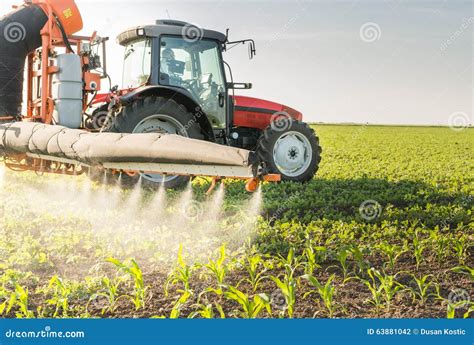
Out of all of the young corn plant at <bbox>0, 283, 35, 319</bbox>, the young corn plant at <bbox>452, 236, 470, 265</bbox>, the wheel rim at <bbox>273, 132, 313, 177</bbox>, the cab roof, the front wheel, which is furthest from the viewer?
the wheel rim at <bbox>273, 132, 313, 177</bbox>

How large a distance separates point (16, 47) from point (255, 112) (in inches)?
154

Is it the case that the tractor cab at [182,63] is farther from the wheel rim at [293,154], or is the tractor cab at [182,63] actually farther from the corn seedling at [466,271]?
the corn seedling at [466,271]

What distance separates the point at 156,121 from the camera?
827 centimetres

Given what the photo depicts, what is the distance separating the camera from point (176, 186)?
8.64 m

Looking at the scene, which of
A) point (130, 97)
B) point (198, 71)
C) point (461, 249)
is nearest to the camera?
point (461, 249)

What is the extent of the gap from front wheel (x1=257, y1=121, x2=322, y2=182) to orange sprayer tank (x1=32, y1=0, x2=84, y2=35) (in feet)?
11.3

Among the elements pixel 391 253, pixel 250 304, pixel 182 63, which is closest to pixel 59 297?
pixel 250 304

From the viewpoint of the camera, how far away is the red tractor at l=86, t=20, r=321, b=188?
8.16m

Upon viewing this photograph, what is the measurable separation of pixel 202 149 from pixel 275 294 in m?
1.38

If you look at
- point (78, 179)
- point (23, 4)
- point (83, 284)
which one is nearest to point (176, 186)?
point (78, 179)

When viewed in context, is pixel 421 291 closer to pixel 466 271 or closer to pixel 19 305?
pixel 466 271

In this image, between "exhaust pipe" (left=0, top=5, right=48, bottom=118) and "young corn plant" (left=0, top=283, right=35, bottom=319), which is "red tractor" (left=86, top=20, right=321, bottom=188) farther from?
"young corn plant" (left=0, top=283, right=35, bottom=319)

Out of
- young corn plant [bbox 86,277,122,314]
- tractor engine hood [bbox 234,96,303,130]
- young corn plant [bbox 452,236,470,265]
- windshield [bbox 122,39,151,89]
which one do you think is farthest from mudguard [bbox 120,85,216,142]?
young corn plant [bbox 86,277,122,314]

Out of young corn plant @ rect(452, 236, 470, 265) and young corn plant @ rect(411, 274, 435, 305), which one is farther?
young corn plant @ rect(452, 236, 470, 265)
